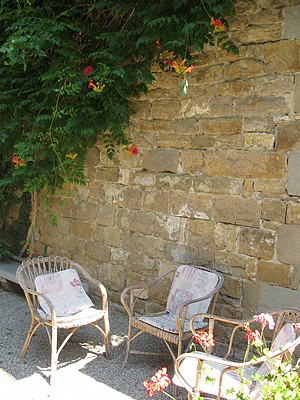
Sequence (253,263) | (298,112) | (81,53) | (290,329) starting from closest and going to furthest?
(290,329), (298,112), (253,263), (81,53)

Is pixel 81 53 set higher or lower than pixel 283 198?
A: higher

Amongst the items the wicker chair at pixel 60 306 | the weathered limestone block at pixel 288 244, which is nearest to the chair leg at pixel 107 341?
the wicker chair at pixel 60 306

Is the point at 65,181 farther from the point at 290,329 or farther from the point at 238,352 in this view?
the point at 290,329

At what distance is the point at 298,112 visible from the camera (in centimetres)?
312

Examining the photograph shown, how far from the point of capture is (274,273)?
3238mm

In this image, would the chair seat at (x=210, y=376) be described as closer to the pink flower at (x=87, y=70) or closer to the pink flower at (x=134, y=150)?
the pink flower at (x=134, y=150)

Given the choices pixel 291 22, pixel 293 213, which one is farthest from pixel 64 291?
pixel 291 22

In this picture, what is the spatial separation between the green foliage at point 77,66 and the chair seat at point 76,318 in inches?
59.5

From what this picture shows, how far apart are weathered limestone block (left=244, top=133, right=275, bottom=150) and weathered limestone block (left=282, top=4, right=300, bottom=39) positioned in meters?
0.69

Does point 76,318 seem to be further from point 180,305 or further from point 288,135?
point 288,135

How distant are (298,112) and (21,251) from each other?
3565 mm

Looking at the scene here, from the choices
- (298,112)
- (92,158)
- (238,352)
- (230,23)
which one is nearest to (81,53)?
(92,158)

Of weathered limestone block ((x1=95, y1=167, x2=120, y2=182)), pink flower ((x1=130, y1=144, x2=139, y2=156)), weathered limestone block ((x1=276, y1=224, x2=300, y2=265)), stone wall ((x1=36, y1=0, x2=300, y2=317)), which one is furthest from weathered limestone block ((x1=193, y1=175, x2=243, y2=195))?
Result: weathered limestone block ((x1=95, y1=167, x2=120, y2=182))

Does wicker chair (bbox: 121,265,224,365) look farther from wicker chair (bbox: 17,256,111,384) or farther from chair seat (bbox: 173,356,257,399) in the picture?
chair seat (bbox: 173,356,257,399)
